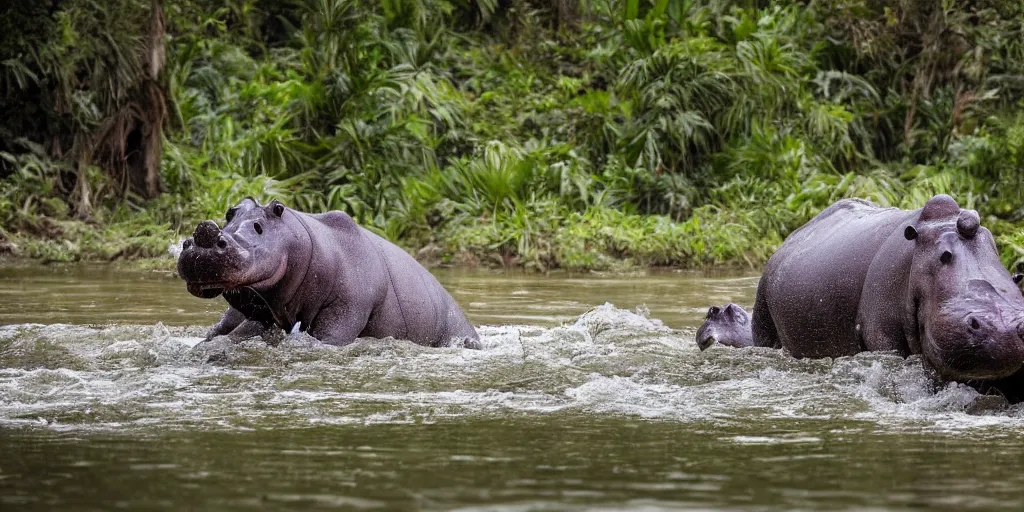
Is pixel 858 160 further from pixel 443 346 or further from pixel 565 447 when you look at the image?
pixel 565 447

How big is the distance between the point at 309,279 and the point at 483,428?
2.98 m

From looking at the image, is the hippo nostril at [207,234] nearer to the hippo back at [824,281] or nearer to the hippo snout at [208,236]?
the hippo snout at [208,236]

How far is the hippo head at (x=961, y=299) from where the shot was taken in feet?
16.8

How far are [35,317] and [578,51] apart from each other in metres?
13.9

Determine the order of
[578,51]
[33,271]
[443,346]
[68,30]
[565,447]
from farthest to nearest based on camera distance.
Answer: [578,51] < [68,30] < [33,271] < [443,346] < [565,447]

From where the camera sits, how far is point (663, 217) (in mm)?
16406

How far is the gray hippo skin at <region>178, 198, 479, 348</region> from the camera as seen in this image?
23.1 feet

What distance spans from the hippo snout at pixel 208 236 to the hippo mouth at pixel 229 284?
201 millimetres

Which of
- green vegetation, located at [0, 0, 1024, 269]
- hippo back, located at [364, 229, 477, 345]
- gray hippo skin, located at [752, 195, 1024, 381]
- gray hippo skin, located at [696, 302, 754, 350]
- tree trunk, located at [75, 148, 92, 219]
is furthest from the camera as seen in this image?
tree trunk, located at [75, 148, 92, 219]

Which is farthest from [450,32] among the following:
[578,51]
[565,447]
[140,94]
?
[565,447]

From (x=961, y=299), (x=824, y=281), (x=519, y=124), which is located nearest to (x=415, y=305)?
(x=824, y=281)

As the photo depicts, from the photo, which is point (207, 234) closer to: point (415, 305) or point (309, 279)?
point (309, 279)

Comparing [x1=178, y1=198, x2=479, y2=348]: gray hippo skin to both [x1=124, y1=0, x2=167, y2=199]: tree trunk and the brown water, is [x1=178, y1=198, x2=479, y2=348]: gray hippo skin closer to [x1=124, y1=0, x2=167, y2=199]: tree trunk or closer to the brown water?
the brown water

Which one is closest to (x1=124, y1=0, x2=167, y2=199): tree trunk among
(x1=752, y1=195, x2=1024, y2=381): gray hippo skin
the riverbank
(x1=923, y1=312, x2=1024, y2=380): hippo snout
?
the riverbank
